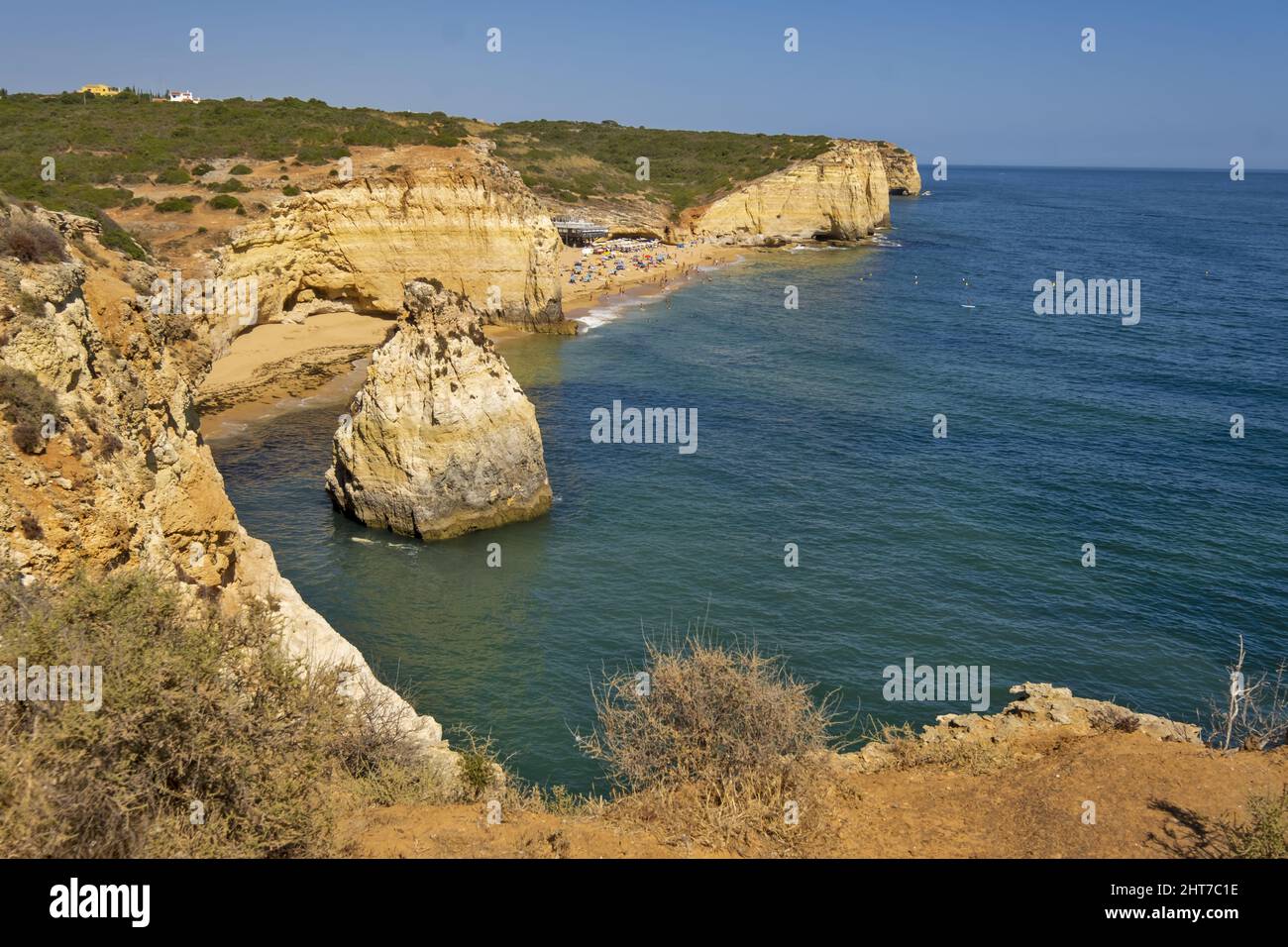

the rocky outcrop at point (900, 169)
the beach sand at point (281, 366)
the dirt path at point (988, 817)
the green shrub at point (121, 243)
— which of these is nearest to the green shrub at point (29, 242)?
the dirt path at point (988, 817)

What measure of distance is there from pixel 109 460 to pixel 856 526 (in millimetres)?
22553

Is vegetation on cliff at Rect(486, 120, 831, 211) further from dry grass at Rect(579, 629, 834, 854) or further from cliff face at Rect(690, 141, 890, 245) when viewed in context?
dry grass at Rect(579, 629, 834, 854)

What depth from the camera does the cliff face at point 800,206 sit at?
98312mm

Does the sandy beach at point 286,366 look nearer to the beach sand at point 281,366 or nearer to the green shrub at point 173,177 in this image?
the beach sand at point 281,366

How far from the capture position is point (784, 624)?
23.8 metres

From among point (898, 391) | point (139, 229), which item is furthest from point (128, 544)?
point (898, 391)

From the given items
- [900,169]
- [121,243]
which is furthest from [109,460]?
[900,169]

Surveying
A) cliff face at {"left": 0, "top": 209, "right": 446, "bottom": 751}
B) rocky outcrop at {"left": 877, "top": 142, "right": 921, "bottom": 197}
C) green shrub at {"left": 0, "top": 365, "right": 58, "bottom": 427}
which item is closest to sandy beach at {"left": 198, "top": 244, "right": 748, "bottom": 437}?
cliff face at {"left": 0, "top": 209, "right": 446, "bottom": 751}

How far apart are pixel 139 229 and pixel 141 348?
2701cm

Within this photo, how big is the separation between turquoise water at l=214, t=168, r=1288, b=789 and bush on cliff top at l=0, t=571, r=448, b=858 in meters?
8.85

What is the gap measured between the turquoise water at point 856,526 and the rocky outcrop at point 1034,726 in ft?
9.45
